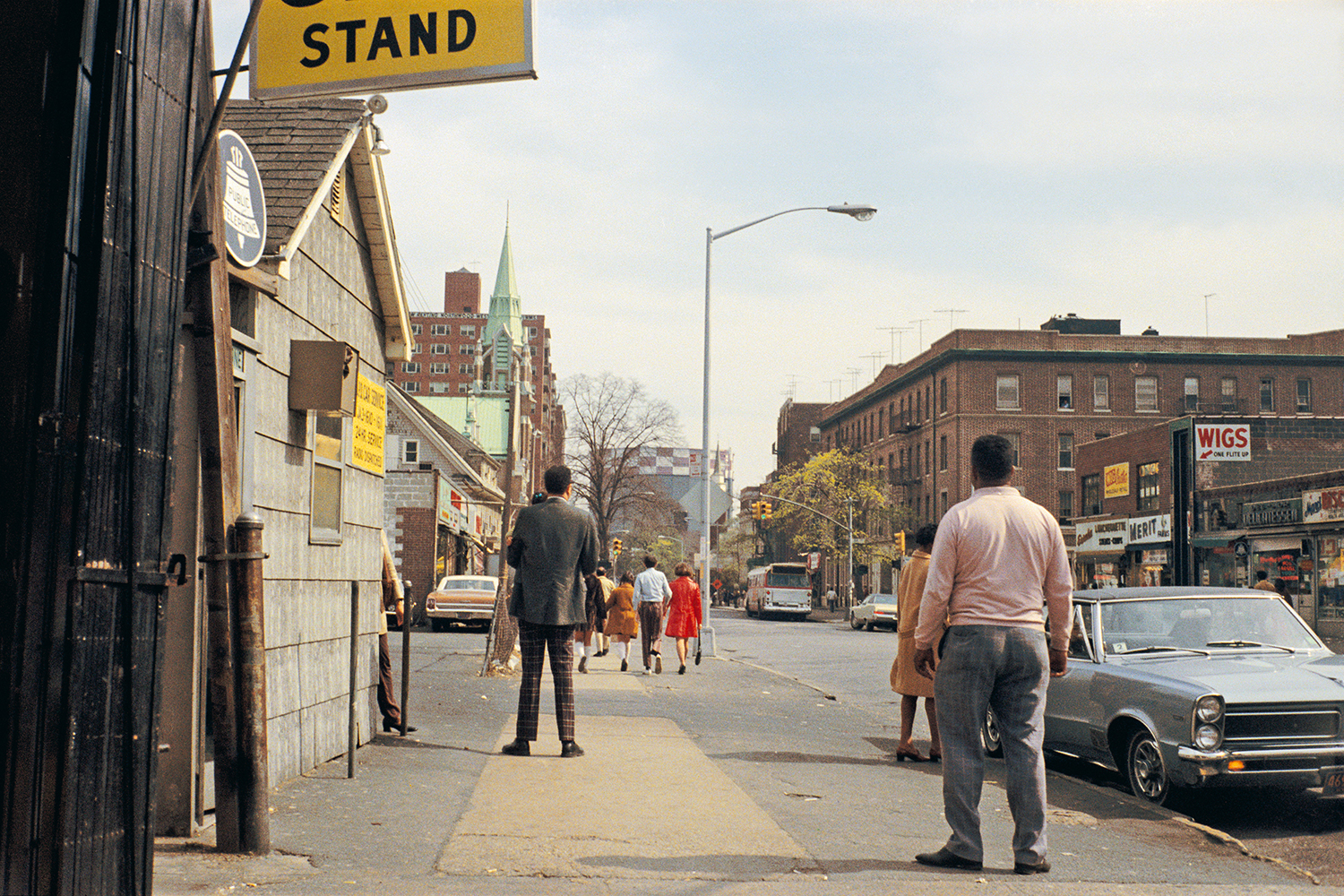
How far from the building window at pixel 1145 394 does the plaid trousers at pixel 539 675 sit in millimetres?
65569

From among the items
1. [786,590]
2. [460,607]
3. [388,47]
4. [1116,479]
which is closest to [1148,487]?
[1116,479]

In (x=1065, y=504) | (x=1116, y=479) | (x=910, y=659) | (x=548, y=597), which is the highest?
(x=1116, y=479)

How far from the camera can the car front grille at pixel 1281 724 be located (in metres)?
7.63

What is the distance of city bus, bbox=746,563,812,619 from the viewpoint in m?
60.7

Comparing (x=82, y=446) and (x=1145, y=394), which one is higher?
(x=1145, y=394)

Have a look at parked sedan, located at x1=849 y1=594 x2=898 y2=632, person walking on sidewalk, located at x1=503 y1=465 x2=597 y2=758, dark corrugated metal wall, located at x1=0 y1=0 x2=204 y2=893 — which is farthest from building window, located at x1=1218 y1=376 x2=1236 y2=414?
dark corrugated metal wall, located at x1=0 y1=0 x2=204 y2=893

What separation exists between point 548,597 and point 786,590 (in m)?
53.3

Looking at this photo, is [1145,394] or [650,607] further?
[1145,394]

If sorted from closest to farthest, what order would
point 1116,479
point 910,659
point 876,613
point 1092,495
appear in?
point 910,659
point 876,613
point 1116,479
point 1092,495

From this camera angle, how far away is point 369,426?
9.37 m

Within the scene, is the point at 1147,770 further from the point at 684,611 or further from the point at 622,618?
the point at 622,618

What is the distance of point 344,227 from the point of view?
9094 mm

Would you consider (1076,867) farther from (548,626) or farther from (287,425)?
(287,425)

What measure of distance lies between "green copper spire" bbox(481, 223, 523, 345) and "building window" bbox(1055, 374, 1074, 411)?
254ft
